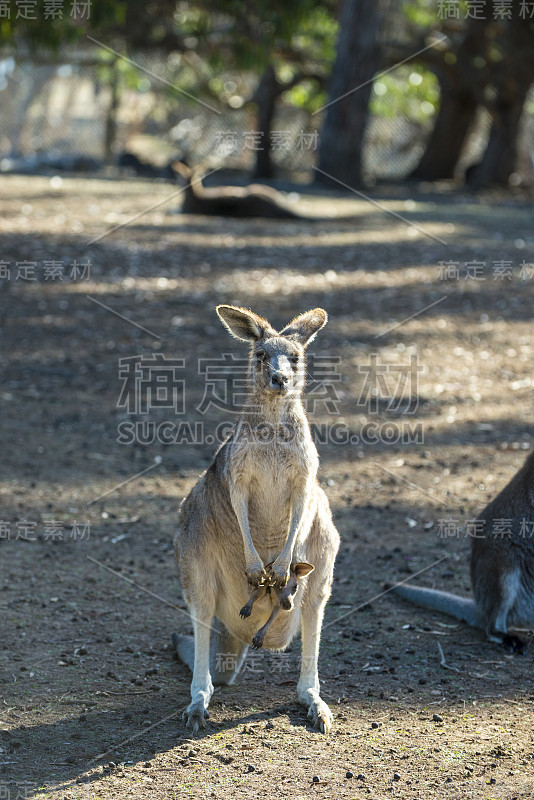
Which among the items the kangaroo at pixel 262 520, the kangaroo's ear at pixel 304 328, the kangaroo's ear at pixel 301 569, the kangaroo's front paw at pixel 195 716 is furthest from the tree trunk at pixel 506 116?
the kangaroo's front paw at pixel 195 716

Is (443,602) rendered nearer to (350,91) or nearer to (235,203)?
(235,203)

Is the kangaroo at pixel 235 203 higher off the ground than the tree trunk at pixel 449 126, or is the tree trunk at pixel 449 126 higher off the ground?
the tree trunk at pixel 449 126

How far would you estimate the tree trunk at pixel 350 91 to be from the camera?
13172 millimetres

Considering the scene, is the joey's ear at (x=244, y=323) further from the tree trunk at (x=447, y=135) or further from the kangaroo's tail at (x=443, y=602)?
the tree trunk at (x=447, y=135)

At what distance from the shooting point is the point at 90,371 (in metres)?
6.72

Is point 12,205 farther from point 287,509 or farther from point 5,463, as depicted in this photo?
point 287,509

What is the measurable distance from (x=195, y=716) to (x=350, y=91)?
11.3 m

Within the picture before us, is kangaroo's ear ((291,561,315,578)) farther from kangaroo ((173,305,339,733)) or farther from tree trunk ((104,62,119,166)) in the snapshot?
tree trunk ((104,62,119,166))

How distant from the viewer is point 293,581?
2906mm

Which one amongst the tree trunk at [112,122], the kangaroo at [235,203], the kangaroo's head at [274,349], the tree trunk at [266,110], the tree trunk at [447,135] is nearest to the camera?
the kangaroo's head at [274,349]

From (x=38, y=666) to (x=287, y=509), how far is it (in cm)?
106

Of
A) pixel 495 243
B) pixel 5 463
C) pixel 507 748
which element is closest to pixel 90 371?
pixel 5 463

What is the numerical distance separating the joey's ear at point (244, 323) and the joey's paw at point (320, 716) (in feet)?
3.73

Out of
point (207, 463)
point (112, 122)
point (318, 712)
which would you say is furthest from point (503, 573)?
point (112, 122)
